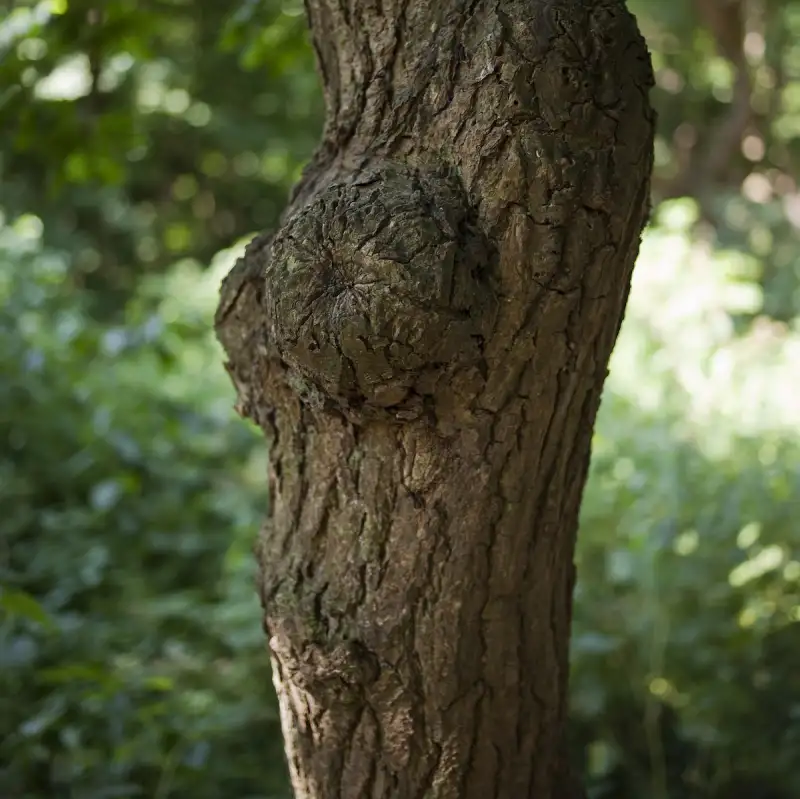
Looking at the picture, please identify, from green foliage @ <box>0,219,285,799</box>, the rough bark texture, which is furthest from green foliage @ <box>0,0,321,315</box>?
the rough bark texture

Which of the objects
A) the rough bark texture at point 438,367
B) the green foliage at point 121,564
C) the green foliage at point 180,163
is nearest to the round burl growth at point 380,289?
the rough bark texture at point 438,367

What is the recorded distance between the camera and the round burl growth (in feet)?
3.88

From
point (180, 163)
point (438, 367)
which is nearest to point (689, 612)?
point (438, 367)

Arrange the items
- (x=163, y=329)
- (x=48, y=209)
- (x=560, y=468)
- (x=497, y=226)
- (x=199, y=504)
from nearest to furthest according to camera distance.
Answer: (x=497, y=226) → (x=560, y=468) → (x=163, y=329) → (x=199, y=504) → (x=48, y=209)

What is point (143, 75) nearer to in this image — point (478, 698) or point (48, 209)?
point (48, 209)

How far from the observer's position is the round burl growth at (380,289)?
118cm

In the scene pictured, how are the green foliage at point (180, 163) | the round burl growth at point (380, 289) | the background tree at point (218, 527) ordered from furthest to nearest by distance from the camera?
the green foliage at point (180, 163) < the background tree at point (218, 527) < the round burl growth at point (380, 289)

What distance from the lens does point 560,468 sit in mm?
1394

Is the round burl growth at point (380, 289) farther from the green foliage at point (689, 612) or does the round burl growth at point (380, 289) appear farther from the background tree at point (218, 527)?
the green foliage at point (689, 612)

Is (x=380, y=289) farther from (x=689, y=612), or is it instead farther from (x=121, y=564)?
(x=121, y=564)

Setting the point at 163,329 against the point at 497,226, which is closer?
the point at 497,226

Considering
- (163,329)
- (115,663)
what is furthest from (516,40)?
(115,663)

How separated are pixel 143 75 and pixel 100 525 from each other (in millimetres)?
4243

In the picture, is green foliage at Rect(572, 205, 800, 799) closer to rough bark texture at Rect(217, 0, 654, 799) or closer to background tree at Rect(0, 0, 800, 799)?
background tree at Rect(0, 0, 800, 799)
